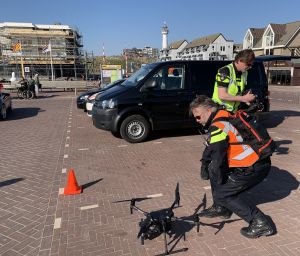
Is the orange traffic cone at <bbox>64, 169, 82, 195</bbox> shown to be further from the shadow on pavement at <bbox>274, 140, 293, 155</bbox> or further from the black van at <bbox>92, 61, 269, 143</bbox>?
the shadow on pavement at <bbox>274, 140, 293, 155</bbox>

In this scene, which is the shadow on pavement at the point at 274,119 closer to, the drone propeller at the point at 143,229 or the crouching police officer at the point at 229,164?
the crouching police officer at the point at 229,164

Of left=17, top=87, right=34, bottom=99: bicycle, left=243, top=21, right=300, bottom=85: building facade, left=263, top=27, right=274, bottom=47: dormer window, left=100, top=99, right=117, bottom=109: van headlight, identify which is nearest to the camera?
left=100, top=99, right=117, bottom=109: van headlight

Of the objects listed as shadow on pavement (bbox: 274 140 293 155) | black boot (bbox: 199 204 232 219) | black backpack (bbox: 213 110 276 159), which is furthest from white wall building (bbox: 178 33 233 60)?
black backpack (bbox: 213 110 276 159)

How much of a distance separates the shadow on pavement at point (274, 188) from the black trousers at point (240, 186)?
1.03 meters

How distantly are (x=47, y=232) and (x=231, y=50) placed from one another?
272 ft

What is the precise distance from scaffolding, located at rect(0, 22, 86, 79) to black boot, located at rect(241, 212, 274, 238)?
40.1m

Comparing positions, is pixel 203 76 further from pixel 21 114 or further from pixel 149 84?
pixel 21 114

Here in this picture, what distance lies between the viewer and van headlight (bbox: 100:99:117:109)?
742 centimetres

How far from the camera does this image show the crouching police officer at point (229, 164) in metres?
3.01

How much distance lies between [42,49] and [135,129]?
4608 centimetres

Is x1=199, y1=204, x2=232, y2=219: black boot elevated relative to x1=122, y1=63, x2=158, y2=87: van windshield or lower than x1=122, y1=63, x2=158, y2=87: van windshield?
lower

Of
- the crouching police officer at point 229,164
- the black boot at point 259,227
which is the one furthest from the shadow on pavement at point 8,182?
the black boot at point 259,227

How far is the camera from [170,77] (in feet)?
25.1

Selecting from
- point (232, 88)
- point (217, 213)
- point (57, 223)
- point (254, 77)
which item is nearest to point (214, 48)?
point (254, 77)
